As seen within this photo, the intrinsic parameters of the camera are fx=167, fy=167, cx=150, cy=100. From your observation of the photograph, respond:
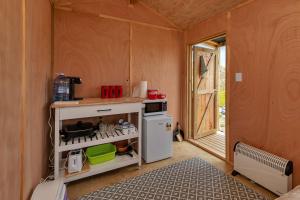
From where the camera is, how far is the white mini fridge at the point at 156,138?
246 centimetres

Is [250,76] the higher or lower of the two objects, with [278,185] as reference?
higher

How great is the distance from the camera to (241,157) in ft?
6.98

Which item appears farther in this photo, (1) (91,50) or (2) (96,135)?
(1) (91,50)

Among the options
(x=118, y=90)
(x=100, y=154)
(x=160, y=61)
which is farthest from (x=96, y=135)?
(x=160, y=61)

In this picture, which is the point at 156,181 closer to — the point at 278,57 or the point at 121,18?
the point at 278,57

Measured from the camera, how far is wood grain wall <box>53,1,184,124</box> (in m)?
2.38

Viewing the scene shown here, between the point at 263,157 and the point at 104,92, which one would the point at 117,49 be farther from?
the point at 263,157

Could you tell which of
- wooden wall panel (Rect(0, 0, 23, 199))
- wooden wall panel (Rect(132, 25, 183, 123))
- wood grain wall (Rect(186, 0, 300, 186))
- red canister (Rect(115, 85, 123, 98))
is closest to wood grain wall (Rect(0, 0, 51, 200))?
wooden wall panel (Rect(0, 0, 23, 199))

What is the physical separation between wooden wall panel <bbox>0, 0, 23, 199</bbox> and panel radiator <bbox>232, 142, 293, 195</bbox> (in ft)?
7.48

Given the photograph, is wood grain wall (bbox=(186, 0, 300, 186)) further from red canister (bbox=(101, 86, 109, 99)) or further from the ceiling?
red canister (bbox=(101, 86, 109, 99))

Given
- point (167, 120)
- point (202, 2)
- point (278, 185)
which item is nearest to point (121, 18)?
point (202, 2)

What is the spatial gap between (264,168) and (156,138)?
4.49ft

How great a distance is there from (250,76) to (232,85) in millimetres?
289

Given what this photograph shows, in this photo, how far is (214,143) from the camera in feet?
10.9
